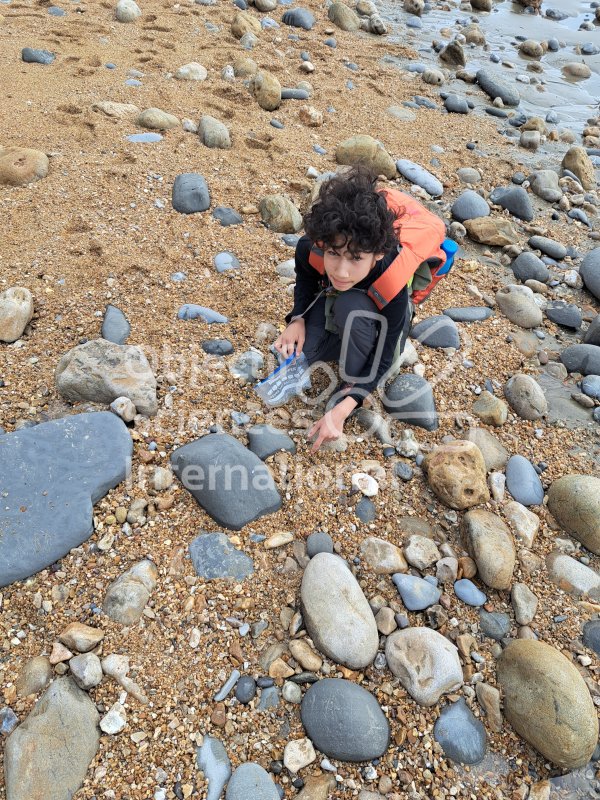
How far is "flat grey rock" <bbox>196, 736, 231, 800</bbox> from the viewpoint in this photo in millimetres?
1617

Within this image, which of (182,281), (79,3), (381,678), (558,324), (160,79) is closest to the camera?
(381,678)

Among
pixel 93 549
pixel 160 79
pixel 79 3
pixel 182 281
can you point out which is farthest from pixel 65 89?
pixel 93 549

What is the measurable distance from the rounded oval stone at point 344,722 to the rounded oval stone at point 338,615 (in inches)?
4.3

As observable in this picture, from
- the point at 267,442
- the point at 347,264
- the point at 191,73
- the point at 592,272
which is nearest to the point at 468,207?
the point at 592,272

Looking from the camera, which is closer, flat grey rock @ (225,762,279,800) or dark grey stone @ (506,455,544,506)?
flat grey rock @ (225,762,279,800)

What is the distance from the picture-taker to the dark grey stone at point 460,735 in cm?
175

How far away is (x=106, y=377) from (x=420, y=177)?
2985mm

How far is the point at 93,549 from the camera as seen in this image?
6.68 ft

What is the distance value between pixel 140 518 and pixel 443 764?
1.32 m

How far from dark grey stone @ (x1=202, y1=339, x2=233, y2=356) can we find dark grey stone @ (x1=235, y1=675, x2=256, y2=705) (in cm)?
153

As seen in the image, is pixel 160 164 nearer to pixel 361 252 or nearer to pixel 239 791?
pixel 361 252

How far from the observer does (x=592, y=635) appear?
2.05 meters

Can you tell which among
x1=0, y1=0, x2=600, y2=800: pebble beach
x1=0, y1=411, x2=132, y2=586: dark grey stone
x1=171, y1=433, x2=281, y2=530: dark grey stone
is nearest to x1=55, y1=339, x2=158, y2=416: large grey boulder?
x1=0, y1=0, x2=600, y2=800: pebble beach

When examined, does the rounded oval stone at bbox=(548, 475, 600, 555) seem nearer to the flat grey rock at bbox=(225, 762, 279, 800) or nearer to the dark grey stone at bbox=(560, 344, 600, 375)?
the dark grey stone at bbox=(560, 344, 600, 375)
